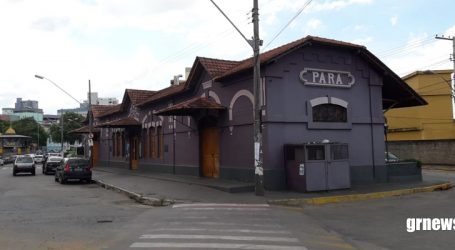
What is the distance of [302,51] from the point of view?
65.9 ft

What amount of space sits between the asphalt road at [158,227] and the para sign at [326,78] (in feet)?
22.7

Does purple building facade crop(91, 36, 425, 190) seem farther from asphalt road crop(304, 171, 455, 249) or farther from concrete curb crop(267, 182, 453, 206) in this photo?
asphalt road crop(304, 171, 455, 249)

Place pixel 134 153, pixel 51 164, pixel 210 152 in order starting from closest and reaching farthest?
pixel 210 152 → pixel 134 153 → pixel 51 164

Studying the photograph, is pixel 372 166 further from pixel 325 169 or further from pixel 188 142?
pixel 188 142

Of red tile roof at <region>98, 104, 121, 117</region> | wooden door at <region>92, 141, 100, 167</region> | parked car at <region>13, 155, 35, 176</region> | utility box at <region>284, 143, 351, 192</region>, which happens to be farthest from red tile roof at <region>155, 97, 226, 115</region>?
wooden door at <region>92, 141, 100, 167</region>

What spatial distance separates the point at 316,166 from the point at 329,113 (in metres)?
3.55

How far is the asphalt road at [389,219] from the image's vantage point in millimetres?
9898

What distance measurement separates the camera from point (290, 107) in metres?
19.7

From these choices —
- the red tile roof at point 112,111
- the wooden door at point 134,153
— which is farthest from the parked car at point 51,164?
the wooden door at point 134,153

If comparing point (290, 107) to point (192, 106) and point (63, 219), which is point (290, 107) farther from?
point (63, 219)

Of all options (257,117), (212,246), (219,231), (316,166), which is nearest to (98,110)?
(257,117)

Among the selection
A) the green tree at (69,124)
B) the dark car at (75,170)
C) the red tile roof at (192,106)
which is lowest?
the dark car at (75,170)

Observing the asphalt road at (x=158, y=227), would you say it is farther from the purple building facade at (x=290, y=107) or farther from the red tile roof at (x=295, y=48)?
the red tile roof at (x=295, y=48)

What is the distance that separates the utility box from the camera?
18.1 metres
